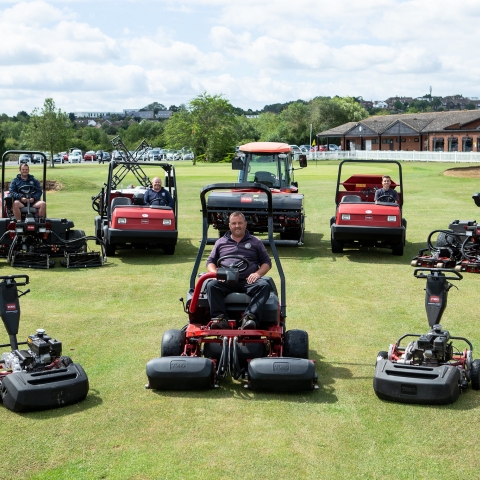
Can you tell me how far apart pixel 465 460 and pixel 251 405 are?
1.89m

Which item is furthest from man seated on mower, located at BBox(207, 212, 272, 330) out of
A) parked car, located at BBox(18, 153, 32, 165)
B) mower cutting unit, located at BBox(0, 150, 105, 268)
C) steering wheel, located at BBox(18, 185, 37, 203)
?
parked car, located at BBox(18, 153, 32, 165)

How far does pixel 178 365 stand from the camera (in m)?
→ 6.92

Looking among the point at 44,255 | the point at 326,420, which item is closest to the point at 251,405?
the point at 326,420

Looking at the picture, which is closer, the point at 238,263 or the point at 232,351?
the point at 232,351

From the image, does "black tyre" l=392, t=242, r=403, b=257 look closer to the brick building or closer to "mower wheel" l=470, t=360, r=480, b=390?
"mower wheel" l=470, t=360, r=480, b=390

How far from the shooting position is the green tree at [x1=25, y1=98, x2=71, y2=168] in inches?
2911

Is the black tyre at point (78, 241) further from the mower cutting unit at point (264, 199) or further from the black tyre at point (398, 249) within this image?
the black tyre at point (398, 249)

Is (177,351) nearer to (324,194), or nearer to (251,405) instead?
(251,405)

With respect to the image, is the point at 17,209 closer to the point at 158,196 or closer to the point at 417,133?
the point at 158,196

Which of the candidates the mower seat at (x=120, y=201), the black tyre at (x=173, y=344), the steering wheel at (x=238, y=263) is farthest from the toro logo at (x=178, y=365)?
the mower seat at (x=120, y=201)

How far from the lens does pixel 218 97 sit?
90.3 meters

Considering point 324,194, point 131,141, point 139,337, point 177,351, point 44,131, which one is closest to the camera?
point 177,351

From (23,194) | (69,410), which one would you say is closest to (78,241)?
(23,194)

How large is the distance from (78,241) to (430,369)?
992cm
